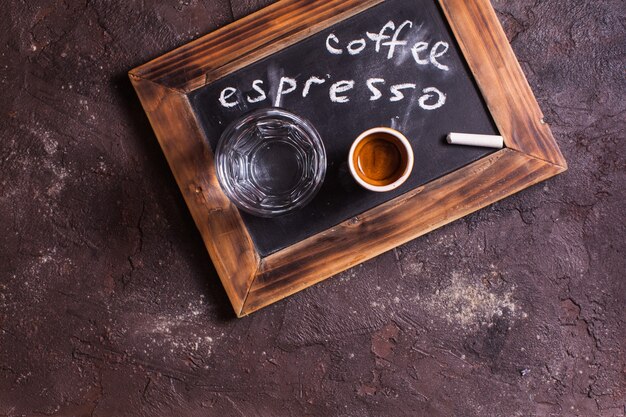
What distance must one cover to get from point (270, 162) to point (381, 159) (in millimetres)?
238

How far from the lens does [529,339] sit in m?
1.28

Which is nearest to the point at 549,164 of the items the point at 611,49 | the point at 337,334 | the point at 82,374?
the point at 611,49

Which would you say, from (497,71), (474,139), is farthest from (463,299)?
(497,71)

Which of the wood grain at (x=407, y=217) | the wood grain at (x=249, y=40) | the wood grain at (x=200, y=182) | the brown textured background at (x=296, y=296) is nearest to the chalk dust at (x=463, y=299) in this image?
the brown textured background at (x=296, y=296)

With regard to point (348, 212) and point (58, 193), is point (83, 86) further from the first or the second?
point (348, 212)

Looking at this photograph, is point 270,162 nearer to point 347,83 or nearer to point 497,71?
point 347,83

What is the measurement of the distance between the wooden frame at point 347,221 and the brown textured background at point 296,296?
81mm

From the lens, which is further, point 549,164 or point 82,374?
point 82,374

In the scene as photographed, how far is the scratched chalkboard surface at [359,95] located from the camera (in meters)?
1.18

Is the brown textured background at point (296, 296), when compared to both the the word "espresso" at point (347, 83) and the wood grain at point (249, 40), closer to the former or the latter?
the wood grain at point (249, 40)

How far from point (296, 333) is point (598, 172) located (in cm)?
78

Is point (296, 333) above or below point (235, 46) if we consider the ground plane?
below

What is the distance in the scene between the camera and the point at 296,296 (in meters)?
1.27

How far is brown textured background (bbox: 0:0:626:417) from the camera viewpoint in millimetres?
1261
